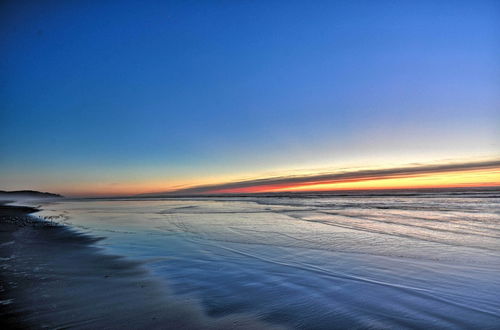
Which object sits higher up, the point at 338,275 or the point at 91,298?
the point at 91,298

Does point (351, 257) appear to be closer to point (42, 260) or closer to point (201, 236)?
point (201, 236)

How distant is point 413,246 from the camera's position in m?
9.45

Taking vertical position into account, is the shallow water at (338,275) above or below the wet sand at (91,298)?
below

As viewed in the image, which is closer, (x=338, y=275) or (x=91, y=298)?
(x=91, y=298)

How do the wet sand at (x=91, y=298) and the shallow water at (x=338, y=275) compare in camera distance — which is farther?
the shallow water at (x=338, y=275)

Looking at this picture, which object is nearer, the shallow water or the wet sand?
the wet sand

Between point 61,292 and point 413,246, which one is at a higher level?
point 61,292

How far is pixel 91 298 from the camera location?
5016 millimetres

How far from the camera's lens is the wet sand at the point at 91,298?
4051 millimetres

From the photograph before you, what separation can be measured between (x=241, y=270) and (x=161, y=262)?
236 cm

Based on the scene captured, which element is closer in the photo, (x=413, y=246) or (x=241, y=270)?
(x=241, y=270)

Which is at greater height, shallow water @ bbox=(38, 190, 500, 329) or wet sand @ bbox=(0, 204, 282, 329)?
wet sand @ bbox=(0, 204, 282, 329)

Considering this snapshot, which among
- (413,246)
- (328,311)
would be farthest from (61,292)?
(413,246)

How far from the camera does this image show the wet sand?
13.3 feet
